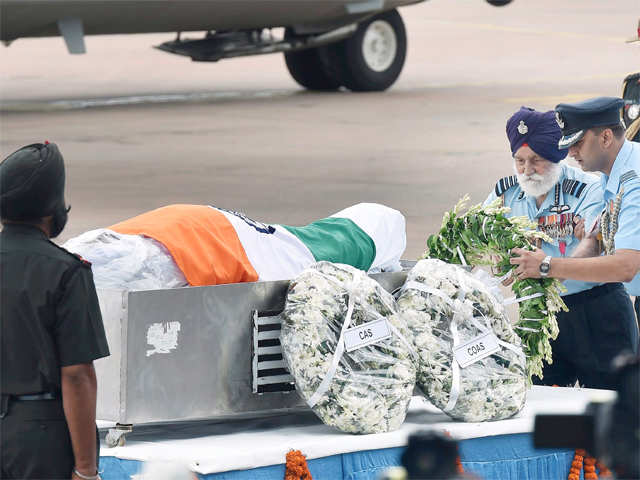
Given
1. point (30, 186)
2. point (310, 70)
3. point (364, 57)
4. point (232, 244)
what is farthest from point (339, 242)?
point (310, 70)

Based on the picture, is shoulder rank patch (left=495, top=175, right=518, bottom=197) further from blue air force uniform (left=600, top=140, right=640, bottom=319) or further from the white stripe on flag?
the white stripe on flag

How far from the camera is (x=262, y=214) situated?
1155cm

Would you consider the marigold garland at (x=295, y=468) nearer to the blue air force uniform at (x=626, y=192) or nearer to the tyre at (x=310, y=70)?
the blue air force uniform at (x=626, y=192)

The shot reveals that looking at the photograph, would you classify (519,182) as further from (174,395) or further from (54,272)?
(54,272)

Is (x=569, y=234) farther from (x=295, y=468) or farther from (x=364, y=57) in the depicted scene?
(x=364, y=57)

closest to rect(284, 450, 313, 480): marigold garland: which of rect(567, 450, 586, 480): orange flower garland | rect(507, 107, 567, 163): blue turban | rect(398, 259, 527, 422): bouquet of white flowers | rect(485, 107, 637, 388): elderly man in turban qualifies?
rect(398, 259, 527, 422): bouquet of white flowers

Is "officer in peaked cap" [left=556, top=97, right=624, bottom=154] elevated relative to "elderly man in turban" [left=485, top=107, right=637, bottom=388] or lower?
elevated

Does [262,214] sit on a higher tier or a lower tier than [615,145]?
lower

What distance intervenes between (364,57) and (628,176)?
16805 mm

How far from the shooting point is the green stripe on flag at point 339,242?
194 inches

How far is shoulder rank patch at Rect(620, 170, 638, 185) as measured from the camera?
196 inches

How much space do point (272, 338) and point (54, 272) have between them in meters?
1.43

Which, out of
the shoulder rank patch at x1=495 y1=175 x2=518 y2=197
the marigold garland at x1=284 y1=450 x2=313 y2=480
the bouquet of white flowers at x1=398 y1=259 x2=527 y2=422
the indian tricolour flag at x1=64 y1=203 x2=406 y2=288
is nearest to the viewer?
the marigold garland at x1=284 y1=450 x2=313 y2=480

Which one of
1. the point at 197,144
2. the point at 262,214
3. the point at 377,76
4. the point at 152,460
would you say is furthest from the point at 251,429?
the point at 377,76
